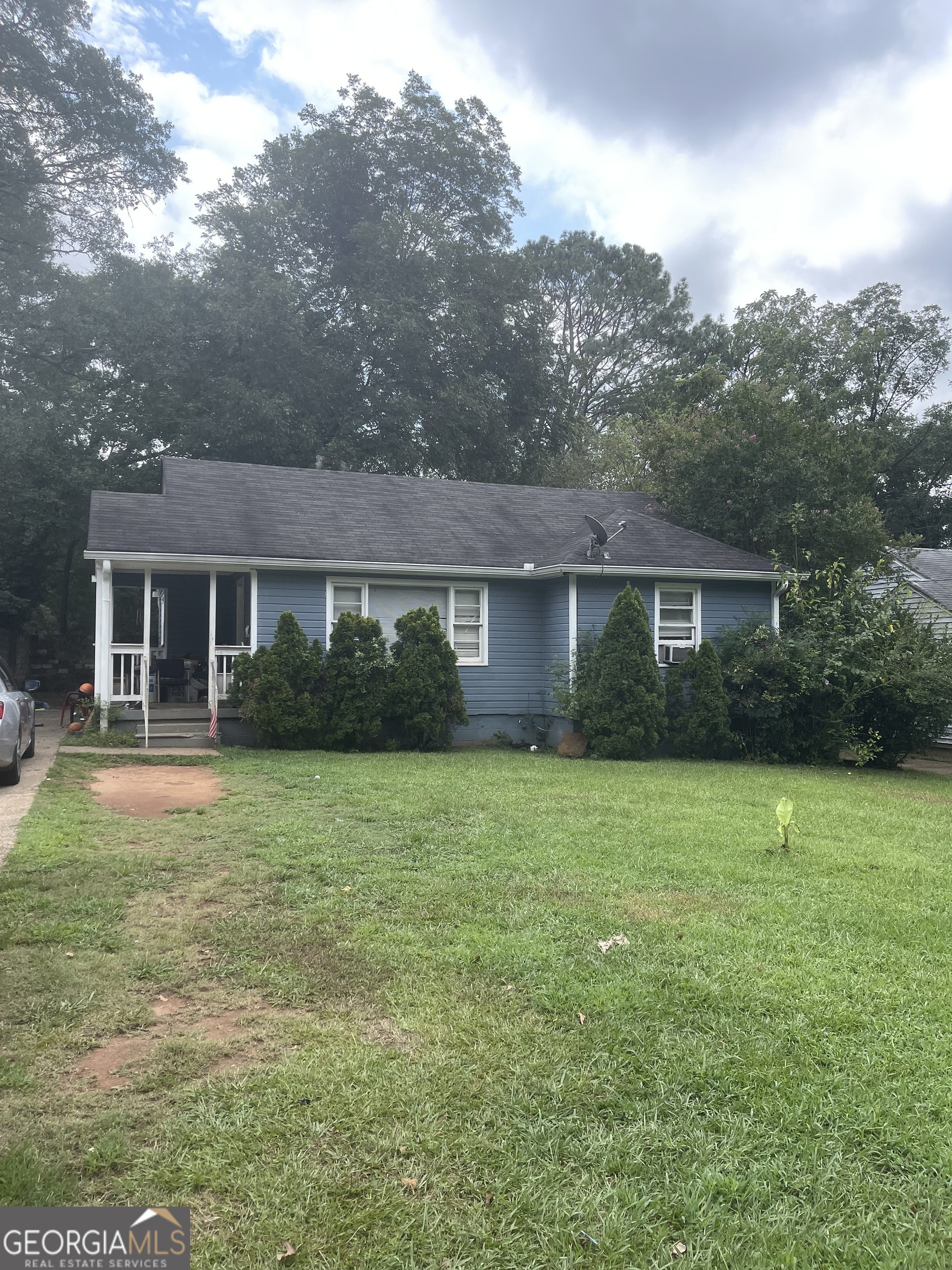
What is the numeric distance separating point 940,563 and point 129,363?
2222cm

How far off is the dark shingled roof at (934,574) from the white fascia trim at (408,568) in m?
5.90

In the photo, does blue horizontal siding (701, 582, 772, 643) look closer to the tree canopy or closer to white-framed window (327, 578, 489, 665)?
the tree canopy

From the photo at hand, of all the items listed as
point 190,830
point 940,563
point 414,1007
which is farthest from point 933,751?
point 414,1007

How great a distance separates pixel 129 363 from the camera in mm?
23375

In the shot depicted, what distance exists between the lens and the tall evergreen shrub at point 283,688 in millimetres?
12445

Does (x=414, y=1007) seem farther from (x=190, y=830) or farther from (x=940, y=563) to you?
(x=940, y=563)

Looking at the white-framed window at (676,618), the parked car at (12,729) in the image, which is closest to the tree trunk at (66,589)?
the parked car at (12,729)

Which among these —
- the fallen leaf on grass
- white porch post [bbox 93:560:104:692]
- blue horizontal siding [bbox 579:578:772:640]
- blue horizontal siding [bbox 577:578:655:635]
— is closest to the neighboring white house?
blue horizontal siding [bbox 579:578:772:640]

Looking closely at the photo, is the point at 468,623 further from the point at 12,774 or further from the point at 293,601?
the point at 12,774

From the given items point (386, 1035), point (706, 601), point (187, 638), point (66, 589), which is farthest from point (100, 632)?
point (66, 589)

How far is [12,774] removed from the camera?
8938 millimetres

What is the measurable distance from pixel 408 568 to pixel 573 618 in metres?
2.94

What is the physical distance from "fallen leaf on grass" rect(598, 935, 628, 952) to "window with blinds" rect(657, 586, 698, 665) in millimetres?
10746

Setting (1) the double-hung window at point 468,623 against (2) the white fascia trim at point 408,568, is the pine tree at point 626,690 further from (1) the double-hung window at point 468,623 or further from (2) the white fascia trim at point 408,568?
(1) the double-hung window at point 468,623
